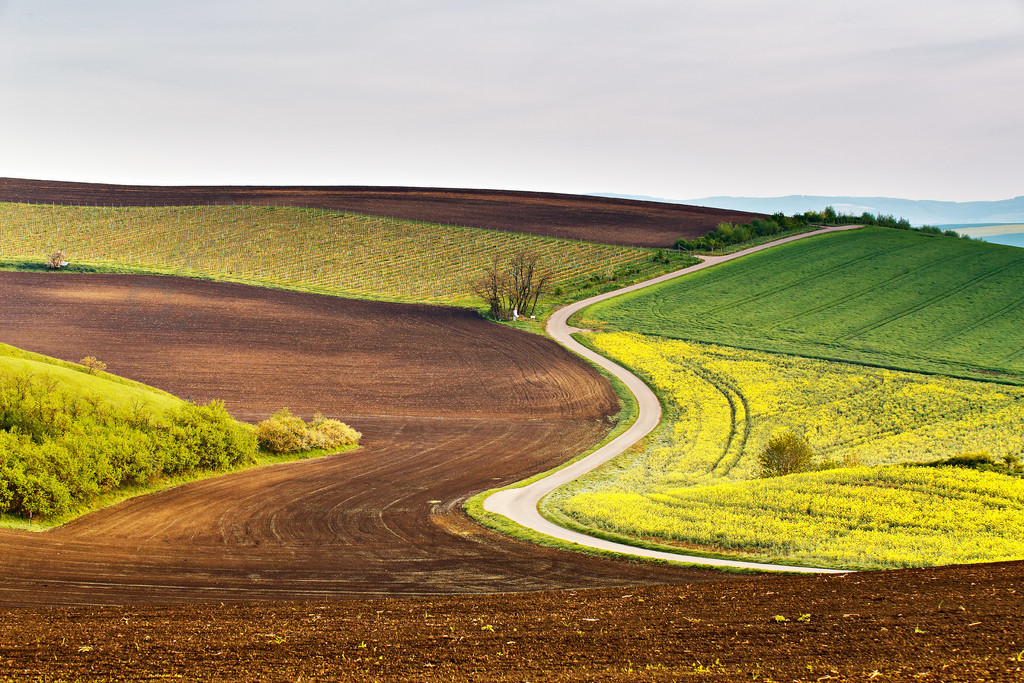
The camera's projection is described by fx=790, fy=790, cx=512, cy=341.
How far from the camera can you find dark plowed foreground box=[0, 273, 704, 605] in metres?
20.1

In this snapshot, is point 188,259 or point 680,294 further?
point 188,259

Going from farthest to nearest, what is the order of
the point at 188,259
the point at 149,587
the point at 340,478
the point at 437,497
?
the point at 188,259
the point at 340,478
the point at 437,497
the point at 149,587

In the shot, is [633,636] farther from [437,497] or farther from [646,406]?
[646,406]

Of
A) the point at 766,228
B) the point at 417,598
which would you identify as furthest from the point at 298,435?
the point at 766,228

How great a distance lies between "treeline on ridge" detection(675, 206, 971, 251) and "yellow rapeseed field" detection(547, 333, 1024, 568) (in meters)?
34.1

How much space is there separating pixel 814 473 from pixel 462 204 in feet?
292

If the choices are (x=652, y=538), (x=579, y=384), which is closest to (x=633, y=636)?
(x=652, y=538)

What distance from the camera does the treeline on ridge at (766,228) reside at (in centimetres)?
9269

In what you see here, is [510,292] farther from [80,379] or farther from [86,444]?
[86,444]

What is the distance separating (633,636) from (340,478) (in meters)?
21.1

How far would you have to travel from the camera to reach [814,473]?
28859 mm

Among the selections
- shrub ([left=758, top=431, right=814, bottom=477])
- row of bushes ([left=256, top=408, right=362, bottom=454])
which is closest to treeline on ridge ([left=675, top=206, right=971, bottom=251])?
shrub ([left=758, top=431, right=814, bottom=477])

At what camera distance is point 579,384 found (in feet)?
170

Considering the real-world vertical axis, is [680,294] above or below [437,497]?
above
